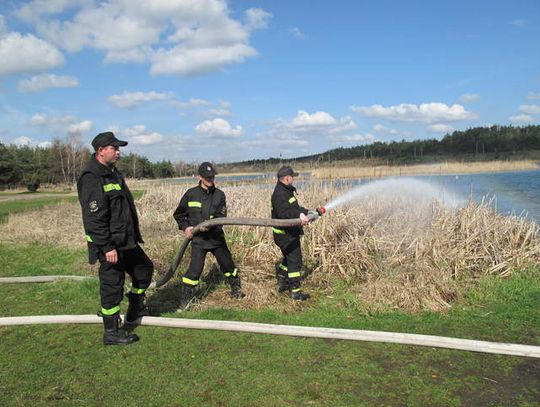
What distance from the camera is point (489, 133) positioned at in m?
86.9

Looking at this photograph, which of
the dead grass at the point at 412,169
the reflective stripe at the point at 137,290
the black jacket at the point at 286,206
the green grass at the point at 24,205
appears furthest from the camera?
the green grass at the point at 24,205

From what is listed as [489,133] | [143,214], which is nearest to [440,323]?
[143,214]

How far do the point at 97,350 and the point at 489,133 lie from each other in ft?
311

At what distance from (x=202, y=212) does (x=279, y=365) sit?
2.78 metres

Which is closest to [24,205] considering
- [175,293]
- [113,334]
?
[175,293]

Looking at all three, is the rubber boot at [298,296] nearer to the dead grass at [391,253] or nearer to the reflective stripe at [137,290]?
the dead grass at [391,253]

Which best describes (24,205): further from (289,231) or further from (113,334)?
(113,334)

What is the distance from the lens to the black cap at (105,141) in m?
4.97

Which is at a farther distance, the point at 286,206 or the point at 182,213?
the point at 286,206

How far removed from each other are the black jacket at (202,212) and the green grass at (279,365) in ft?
3.42

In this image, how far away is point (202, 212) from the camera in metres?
6.54

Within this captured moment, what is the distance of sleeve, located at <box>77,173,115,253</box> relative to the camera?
4.85 m

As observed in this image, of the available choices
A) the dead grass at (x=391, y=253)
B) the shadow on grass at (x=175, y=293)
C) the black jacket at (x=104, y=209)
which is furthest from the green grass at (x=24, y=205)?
the black jacket at (x=104, y=209)

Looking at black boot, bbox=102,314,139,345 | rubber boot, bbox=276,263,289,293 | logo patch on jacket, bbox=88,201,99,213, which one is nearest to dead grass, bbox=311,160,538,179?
rubber boot, bbox=276,263,289,293
